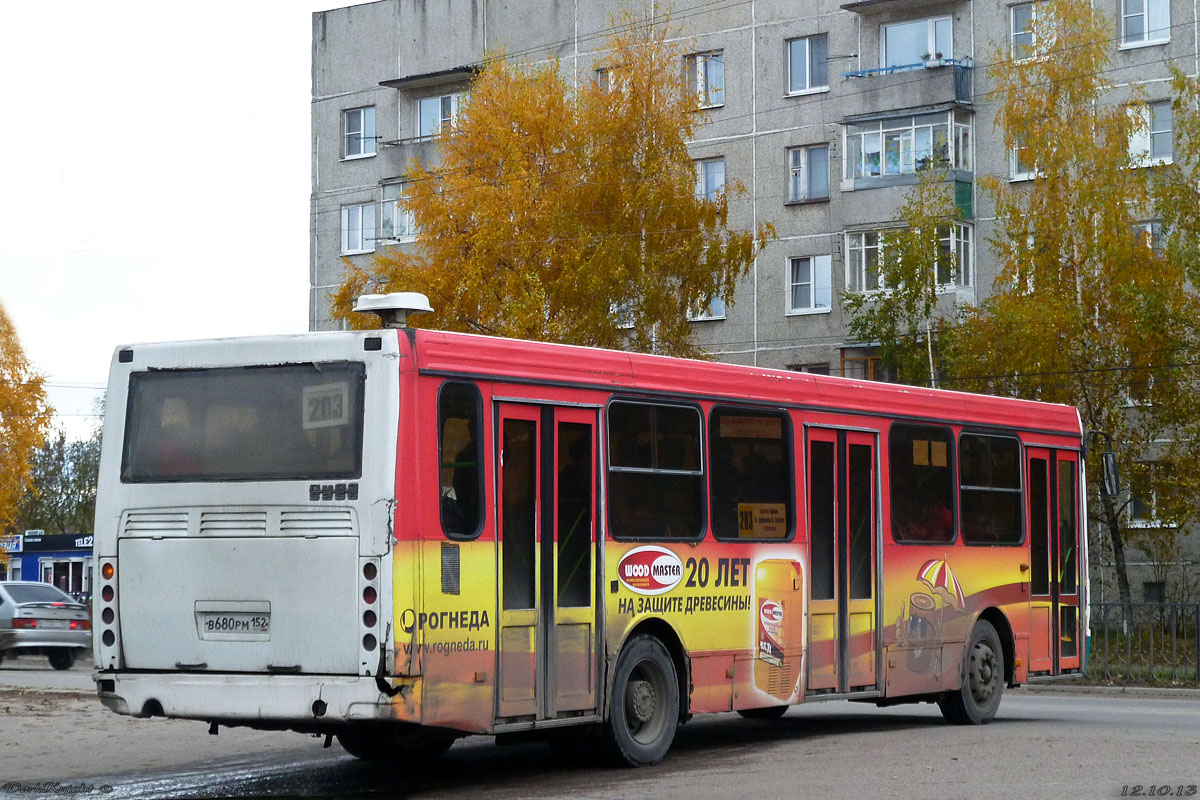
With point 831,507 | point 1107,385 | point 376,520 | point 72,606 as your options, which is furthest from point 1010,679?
point 72,606

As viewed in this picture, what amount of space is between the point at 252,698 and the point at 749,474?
4.87 meters

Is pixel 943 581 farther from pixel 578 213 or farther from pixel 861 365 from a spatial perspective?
pixel 861 365

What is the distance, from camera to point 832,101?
161ft

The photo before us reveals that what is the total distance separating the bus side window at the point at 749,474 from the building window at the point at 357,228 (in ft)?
146

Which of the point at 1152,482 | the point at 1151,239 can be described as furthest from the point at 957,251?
the point at 1152,482

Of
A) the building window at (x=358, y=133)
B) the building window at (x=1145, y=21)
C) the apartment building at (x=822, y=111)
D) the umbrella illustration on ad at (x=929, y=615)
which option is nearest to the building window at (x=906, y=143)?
the apartment building at (x=822, y=111)

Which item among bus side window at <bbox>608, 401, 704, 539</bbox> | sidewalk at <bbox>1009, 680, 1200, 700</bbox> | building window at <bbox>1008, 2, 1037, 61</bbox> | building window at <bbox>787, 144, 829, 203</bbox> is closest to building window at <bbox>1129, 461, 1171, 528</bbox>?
sidewalk at <bbox>1009, 680, 1200, 700</bbox>

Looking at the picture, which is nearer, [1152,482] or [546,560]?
[546,560]

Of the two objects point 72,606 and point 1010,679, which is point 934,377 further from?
point 1010,679

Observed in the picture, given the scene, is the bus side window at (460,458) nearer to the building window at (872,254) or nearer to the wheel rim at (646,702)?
the wheel rim at (646,702)

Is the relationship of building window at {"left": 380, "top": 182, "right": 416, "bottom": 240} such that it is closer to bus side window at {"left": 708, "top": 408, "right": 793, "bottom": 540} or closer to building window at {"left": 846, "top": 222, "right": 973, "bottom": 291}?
building window at {"left": 846, "top": 222, "right": 973, "bottom": 291}

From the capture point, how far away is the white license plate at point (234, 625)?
465 inches

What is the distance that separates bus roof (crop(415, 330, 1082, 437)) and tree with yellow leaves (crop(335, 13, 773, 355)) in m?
19.7

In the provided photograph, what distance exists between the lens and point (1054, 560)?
1903cm
